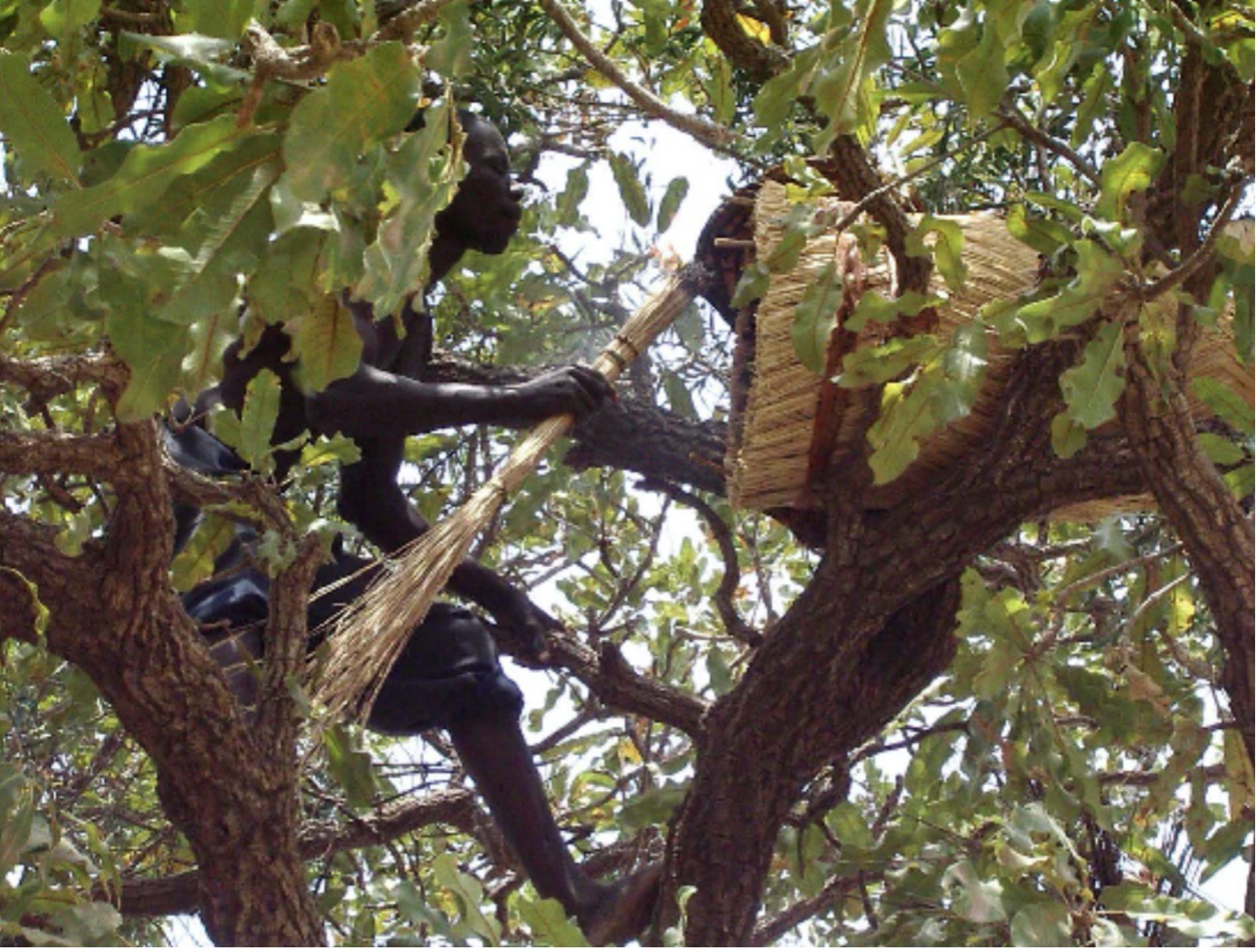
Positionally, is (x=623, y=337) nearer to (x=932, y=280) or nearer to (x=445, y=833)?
(x=932, y=280)

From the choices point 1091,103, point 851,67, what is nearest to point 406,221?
point 851,67

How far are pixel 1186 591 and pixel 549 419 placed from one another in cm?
107

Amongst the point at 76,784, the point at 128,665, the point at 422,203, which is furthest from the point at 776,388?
the point at 76,784

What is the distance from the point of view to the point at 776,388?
2830 mm

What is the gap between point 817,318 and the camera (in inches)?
92.7

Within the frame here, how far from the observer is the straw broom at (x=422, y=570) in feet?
8.57

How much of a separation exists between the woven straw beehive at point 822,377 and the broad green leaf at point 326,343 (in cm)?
91

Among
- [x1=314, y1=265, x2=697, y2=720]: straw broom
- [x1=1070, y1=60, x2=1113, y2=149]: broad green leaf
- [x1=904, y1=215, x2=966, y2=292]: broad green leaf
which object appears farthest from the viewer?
[x1=314, y1=265, x2=697, y2=720]: straw broom

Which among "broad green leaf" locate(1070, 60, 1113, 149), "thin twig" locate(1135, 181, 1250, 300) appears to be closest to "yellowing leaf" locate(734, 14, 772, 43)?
"broad green leaf" locate(1070, 60, 1113, 149)

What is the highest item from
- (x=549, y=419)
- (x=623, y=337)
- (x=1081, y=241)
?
(x=623, y=337)

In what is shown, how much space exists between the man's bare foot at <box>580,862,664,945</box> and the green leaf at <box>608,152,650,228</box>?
121 cm

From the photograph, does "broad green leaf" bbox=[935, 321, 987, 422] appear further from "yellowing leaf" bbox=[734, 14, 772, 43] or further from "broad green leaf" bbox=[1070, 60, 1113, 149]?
"yellowing leaf" bbox=[734, 14, 772, 43]

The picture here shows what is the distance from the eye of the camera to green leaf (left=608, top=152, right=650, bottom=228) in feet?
11.2

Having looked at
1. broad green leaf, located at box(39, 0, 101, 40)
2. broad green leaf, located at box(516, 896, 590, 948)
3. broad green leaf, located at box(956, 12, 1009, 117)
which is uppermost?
broad green leaf, located at box(39, 0, 101, 40)
